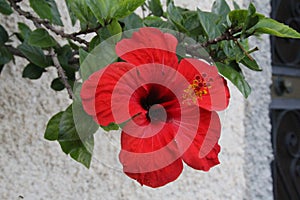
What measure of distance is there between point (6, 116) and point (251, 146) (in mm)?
695

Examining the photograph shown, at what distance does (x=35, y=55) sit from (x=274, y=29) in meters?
0.40

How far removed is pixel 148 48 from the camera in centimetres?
51

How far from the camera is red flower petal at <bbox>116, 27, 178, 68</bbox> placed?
1.63 ft

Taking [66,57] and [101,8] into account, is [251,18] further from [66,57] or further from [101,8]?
[66,57]

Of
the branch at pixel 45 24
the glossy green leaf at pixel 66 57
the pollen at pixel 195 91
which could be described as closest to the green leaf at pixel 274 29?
the pollen at pixel 195 91

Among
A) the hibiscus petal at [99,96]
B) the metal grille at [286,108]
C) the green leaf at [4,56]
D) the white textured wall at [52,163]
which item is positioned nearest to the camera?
the hibiscus petal at [99,96]

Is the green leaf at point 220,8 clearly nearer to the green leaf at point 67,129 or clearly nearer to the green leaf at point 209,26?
the green leaf at point 209,26

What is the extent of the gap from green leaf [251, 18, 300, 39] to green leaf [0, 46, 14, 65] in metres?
0.44

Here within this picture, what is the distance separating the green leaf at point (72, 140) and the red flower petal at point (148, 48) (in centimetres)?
11

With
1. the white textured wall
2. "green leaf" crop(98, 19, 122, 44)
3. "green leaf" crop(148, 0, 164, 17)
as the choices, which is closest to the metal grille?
the white textured wall

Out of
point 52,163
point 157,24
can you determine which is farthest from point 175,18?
point 52,163

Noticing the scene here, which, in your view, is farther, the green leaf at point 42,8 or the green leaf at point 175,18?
the green leaf at point 42,8

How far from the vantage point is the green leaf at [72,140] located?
550 mm

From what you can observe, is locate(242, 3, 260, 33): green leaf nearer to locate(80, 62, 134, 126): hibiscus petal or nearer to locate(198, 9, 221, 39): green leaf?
locate(198, 9, 221, 39): green leaf
